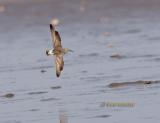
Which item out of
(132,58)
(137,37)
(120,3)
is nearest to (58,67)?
(132,58)

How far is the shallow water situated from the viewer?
12688 mm

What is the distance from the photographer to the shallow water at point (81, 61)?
12688 mm

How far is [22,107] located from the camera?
1332 cm

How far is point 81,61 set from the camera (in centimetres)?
1847

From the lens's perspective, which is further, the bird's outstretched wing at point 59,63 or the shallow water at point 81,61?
the bird's outstretched wing at point 59,63

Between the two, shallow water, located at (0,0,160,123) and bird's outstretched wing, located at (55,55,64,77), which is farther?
bird's outstretched wing, located at (55,55,64,77)

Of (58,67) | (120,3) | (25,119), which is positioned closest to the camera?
(25,119)

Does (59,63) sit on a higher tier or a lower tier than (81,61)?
higher

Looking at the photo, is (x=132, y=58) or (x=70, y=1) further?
(x=70, y=1)

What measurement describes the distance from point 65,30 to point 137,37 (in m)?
4.12

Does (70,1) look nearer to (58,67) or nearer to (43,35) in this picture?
(43,35)

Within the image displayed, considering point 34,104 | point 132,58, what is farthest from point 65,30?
point 34,104

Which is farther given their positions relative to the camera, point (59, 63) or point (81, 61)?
point (81, 61)

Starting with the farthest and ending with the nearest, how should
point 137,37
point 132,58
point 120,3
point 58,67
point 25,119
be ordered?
1. point 120,3
2. point 137,37
3. point 132,58
4. point 58,67
5. point 25,119
